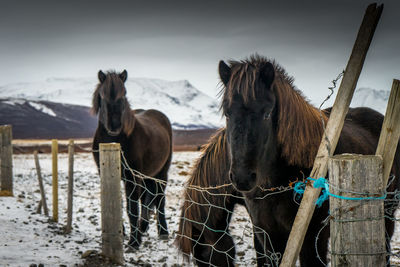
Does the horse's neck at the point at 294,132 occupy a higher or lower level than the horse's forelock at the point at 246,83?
lower

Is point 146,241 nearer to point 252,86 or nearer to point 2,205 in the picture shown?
point 2,205

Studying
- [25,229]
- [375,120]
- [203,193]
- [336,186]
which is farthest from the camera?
[25,229]

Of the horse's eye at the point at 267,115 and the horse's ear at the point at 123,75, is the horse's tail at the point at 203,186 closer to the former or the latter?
the horse's eye at the point at 267,115

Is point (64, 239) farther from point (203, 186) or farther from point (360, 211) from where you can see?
point (360, 211)

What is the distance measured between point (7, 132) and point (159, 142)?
9.02 feet

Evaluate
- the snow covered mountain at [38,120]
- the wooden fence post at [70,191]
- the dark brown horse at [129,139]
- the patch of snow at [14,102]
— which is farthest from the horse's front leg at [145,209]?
the patch of snow at [14,102]

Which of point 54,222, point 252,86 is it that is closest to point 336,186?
point 252,86

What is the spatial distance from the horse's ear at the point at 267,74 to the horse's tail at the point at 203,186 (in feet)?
2.49

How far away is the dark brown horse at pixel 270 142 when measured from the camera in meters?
1.96

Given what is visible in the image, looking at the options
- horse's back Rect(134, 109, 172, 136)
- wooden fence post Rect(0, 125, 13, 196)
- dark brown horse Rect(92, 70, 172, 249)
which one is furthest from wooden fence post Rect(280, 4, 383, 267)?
wooden fence post Rect(0, 125, 13, 196)

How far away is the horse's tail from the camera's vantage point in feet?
9.32

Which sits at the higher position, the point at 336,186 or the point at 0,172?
the point at 336,186

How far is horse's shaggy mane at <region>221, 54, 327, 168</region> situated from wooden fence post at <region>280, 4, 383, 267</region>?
1.99 feet

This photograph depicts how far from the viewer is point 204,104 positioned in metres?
133
